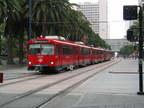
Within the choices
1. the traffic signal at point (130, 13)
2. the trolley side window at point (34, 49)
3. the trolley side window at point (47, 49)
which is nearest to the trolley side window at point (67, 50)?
the trolley side window at point (47, 49)

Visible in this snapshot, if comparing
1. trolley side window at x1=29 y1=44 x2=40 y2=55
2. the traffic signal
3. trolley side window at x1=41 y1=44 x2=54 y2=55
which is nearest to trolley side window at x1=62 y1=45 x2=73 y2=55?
trolley side window at x1=41 y1=44 x2=54 y2=55

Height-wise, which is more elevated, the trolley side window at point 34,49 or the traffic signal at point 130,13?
the traffic signal at point 130,13

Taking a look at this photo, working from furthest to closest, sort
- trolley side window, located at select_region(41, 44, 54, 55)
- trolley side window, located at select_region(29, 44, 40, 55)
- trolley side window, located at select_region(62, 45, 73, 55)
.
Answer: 1. trolley side window, located at select_region(62, 45, 73, 55)
2. trolley side window, located at select_region(29, 44, 40, 55)
3. trolley side window, located at select_region(41, 44, 54, 55)

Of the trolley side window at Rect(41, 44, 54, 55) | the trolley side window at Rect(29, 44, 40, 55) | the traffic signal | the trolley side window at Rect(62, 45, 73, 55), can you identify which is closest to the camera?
the traffic signal

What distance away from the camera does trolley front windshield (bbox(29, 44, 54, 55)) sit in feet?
77.9

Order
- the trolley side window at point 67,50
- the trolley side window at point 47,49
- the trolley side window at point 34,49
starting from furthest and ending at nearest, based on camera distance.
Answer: the trolley side window at point 67,50
the trolley side window at point 34,49
the trolley side window at point 47,49

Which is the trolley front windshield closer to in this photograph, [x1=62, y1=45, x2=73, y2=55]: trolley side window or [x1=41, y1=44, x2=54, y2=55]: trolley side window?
[x1=41, y1=44, x2=54, y2=55]: trolley side window

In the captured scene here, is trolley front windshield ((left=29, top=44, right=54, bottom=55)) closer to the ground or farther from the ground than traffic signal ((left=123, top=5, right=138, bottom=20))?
closer to the ground

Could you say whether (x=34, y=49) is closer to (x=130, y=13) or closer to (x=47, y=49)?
(x=47, y=49)

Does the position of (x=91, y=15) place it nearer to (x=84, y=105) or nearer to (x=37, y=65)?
(x=37, y=65)

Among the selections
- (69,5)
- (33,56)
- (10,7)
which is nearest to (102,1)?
(69,5)

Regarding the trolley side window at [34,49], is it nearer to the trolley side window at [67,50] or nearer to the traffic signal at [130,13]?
the trolley side window at [67,50]

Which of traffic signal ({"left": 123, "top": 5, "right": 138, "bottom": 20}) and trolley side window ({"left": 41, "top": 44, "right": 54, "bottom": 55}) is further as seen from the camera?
trolley side window ({"left": 41, "top": 44, "right": 54, "bottom": 55})

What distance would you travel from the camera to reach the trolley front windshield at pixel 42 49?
23.8m
